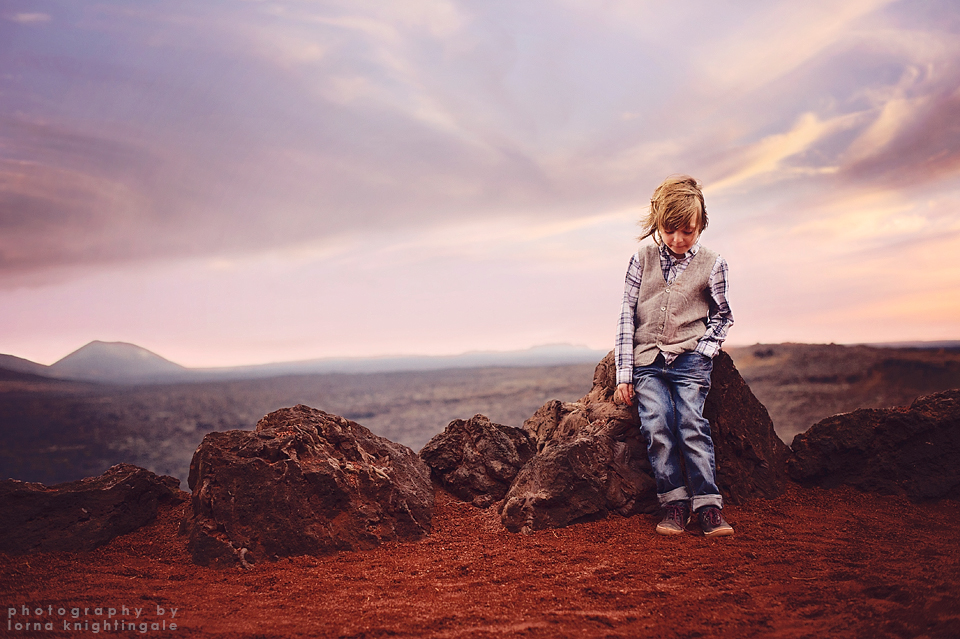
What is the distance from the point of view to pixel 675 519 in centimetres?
425

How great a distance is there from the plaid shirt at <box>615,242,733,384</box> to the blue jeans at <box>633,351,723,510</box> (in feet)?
0.42

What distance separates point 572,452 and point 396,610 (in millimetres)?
2154

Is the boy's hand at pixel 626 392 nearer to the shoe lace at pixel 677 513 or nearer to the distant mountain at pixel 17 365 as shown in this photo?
the shoe lace at pixel 677 513

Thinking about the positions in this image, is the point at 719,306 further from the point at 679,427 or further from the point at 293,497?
the point at 293,497

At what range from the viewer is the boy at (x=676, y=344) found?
4.25m

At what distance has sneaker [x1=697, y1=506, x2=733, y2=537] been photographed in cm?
407

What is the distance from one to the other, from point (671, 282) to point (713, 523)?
1900 mm

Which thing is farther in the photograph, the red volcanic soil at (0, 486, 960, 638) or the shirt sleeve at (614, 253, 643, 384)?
the shirt sleeve at (614, 253, 643, 384)

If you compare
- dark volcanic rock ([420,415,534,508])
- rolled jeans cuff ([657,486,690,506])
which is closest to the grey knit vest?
rolled jeans cuff ([657,486,690,506])

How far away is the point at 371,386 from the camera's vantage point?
33875 millimetres

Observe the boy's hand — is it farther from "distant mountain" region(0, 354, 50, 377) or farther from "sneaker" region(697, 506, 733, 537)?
"distant mountain" region(0, 354, 50, 377)

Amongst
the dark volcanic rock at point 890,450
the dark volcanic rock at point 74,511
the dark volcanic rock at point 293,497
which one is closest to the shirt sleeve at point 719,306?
the dark volcanic rock at point 890,450

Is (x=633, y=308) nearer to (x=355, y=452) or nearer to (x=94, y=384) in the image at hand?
(x=355, y=452)

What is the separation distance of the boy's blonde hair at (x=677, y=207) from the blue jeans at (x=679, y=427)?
1.05 metres
